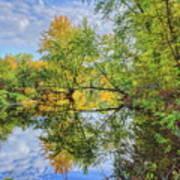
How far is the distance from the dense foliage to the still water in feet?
Answer: 0.68

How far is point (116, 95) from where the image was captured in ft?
24.3

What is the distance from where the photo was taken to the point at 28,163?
560 cm

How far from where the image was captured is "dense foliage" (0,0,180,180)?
3.32m

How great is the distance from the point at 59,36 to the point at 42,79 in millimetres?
3037

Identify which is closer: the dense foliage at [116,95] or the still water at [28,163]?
the dense foliage at [116,95]

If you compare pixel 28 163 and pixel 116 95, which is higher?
pixel 116 95

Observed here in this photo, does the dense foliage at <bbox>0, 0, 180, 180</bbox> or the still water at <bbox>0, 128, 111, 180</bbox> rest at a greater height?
the dense foliage at <bbox>0, 0, 180, 180</bbox>

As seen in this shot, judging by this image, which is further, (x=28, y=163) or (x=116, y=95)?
(x=116, y=95)

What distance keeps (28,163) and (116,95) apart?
11.3ft

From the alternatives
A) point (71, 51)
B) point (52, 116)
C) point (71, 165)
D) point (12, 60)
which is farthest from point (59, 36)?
point (12, 60)

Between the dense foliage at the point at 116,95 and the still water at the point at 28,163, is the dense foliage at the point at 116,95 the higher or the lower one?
the higher one

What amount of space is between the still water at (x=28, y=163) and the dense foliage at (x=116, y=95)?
207mm

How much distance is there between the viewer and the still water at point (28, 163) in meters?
4.44

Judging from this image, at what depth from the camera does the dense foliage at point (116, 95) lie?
3.32 meters
